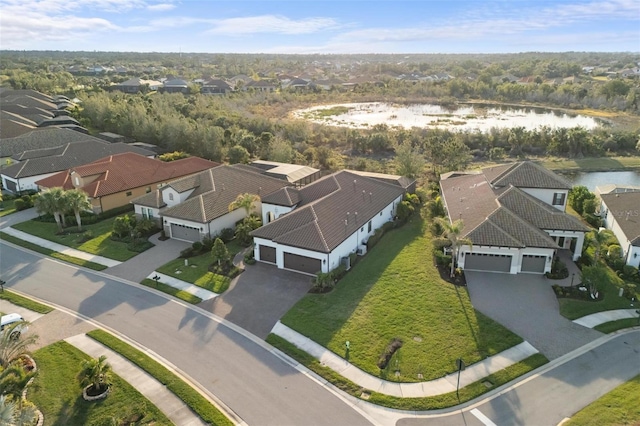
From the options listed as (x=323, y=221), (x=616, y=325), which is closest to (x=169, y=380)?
(x=323, y=221)

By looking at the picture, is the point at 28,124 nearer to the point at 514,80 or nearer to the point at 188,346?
the point at 188,346

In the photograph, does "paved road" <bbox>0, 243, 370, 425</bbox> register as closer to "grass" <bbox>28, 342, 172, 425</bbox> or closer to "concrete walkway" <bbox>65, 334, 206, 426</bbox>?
"concrete walkway" <bbox>65, 334, 206, 426</bbox>

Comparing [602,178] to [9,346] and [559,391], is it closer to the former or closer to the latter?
[559,391]

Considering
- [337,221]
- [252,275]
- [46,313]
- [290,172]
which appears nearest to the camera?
[46,313]

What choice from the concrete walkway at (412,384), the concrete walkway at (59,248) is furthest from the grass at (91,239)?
the concrete walkway at (412,384)

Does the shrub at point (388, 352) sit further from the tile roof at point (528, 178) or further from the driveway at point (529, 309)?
the tile roof at point (528, 178)

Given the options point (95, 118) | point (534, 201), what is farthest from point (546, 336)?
point (95, 118)
